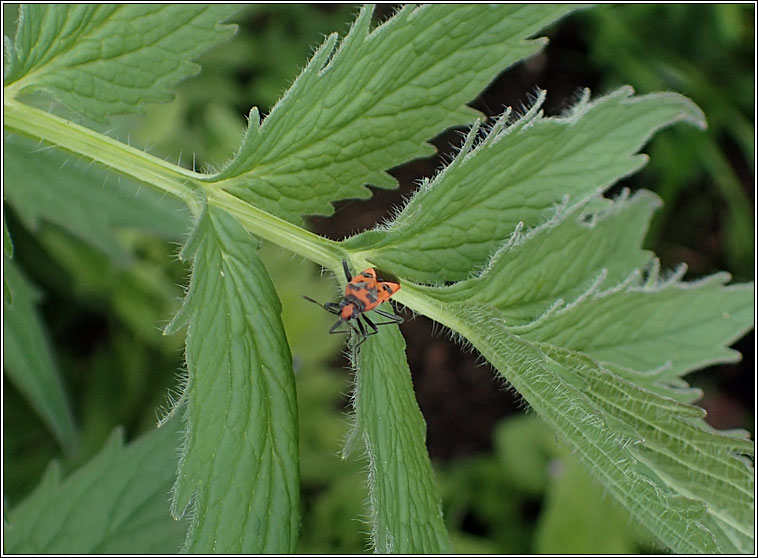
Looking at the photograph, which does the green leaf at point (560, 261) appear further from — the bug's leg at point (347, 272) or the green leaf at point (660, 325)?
the bug's leg at point (347, 272)

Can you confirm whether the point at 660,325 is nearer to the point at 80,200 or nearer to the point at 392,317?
the point at 392,317

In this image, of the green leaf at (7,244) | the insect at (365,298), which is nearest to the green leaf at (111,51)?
the green leaf at (7,244)

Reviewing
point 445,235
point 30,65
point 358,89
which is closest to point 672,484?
point 445,235

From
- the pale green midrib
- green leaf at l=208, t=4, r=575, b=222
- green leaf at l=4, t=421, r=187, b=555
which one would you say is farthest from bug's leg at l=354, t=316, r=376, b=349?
green leaf at l=4, t=421, r=187, b=555

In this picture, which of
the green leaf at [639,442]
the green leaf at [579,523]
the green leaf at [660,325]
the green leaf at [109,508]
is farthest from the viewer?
the green leaf at [579,523]

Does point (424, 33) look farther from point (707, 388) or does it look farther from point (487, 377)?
point (707, 388)

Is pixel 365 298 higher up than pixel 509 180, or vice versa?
pixel 509 180

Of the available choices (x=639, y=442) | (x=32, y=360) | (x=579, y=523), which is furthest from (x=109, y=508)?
(x=579, y=523)
